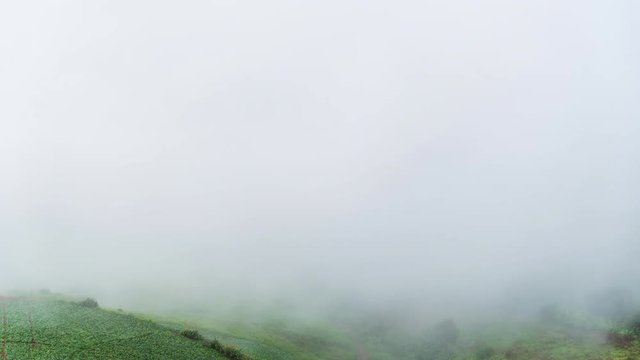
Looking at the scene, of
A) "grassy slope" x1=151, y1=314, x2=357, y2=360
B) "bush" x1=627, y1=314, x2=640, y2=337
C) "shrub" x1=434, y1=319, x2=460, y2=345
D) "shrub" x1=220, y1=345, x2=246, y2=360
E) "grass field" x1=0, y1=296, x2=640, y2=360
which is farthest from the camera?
"shrub" x1=434, y1=319, x2=460, y2=345

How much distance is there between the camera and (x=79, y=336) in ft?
195

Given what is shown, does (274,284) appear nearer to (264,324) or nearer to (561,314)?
(264,324)

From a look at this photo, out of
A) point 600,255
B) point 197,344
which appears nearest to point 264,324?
point 197,344

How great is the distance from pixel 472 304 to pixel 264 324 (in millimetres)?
64374

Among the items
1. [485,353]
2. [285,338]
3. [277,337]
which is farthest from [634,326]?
[277,337]

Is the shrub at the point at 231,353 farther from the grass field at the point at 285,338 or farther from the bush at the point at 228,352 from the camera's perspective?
the grass field at the point at 285,338

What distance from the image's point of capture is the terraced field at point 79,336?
54.0 meters

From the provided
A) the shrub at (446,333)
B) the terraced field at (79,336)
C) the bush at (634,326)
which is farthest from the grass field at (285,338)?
the bush at (634,326)

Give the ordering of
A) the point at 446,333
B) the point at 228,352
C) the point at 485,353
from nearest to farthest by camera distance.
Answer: the point at 228,352
the point at 485,353
the point at 446,333

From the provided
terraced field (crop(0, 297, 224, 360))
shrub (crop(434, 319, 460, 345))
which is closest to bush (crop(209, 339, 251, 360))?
terraced field (crop(0, 297, 224, 360))

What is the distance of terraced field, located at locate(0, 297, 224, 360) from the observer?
177ft

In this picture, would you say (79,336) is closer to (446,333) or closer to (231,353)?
(231,353)

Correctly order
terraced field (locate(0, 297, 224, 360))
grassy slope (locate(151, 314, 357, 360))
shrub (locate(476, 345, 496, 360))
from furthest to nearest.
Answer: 1. shrub (locate(476, 345, 496, 360))
2. grassy slope (locate(151, 314, 357, 360))
3. terraced field (locate(0, 297, 224, 360))

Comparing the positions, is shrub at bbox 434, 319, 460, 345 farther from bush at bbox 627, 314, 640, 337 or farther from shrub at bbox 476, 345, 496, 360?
bush at bbox 627, 314, 640, 337
